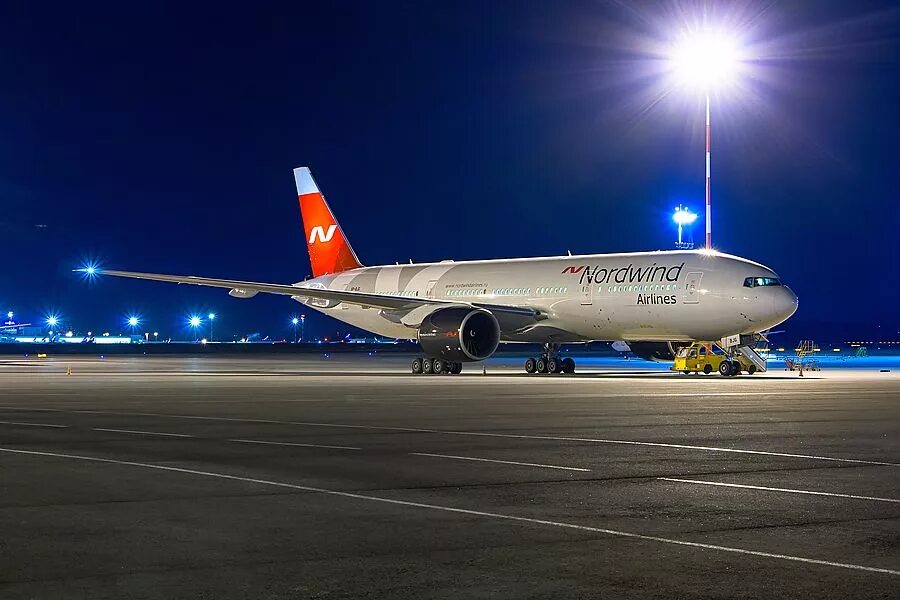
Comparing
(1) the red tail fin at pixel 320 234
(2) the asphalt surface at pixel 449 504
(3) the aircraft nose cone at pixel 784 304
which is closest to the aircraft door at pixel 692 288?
(3) the aircraft nose cone at pixel 784 304

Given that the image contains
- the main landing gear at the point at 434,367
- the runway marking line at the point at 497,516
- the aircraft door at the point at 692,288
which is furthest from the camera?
the main landing gear at the point at 434,367

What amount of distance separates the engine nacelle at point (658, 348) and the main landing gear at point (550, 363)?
283 centimetres

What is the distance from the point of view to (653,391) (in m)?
28.0

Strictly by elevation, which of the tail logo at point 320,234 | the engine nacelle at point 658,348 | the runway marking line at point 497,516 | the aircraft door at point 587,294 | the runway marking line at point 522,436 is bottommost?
the runway marking line at point 497,516

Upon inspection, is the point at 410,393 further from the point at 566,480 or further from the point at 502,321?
the point at 566,480

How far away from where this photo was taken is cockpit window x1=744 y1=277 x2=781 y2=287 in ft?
116

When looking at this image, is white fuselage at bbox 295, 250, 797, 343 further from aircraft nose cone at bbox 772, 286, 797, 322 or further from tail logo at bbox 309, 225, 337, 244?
tail logo at bbox 309, 225, 337, 244

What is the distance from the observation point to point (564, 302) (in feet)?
130

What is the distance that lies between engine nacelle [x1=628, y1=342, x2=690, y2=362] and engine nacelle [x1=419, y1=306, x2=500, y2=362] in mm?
6438

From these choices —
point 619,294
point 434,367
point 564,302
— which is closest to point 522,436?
point 619,294

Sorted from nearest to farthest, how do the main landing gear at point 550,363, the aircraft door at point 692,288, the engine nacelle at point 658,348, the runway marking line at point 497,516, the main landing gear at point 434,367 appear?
the runway marking line at point 497,516 → the aircraft door at point 692,288 → the main landing gear at point 434,367 → the main landing gear at point 550,363 → the engine nacelle at point 658,348

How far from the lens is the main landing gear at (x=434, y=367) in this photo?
133ft

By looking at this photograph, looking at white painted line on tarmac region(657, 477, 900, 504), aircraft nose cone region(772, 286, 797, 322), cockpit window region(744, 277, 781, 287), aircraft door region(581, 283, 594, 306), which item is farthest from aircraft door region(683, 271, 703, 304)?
white painted line on tarmac region(657, 477, 900, 504)

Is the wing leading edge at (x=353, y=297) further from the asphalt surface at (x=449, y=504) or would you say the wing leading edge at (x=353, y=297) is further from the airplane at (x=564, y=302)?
the asphalt surface at (x=449, y=504)
